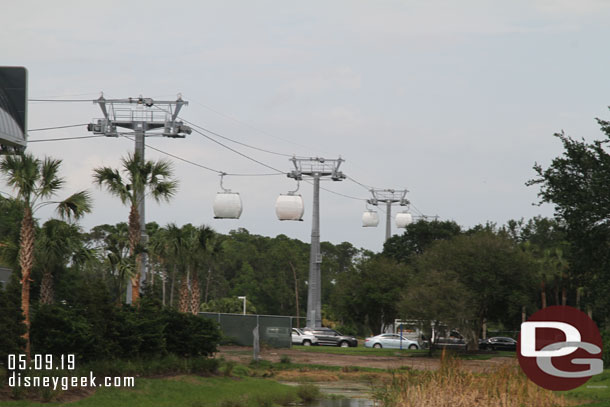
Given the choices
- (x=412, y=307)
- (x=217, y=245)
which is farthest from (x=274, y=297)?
(x=217, y=245)

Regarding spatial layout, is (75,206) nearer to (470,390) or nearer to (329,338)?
(470,390)

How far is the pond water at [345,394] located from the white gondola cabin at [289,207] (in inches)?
798

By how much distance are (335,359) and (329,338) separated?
17.3 m

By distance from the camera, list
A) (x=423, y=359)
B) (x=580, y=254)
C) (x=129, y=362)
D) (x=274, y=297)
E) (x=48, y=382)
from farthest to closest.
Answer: (x=274, y=297)
(x=423, y=359)
(x=580, y=254)
(x=129, y=362)
(x=48, y=382)

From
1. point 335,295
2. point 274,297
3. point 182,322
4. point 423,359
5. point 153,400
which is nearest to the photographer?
point 153,400

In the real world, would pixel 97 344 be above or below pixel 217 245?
below

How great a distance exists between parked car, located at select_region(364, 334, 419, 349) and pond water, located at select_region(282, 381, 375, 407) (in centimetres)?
2513

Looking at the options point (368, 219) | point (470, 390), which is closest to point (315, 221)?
point (368, 219)

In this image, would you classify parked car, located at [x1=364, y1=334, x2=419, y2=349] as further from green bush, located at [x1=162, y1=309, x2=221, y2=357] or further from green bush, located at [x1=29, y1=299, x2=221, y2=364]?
green bush, located at [x1=162, y1=309, x2=221, y2=357]

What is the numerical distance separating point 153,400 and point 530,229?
333 feet

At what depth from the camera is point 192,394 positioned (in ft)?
97.3

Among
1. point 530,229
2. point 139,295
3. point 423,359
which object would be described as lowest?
point 423,359

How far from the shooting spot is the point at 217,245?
41969 millimetres

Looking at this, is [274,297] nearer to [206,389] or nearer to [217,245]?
[217,245]
